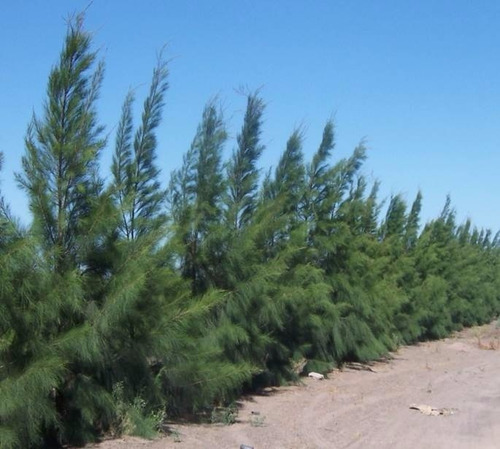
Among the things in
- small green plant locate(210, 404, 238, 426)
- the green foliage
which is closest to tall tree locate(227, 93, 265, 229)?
the green foliage

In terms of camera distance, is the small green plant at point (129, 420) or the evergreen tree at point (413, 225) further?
the evergreen tree at point (413, 225)

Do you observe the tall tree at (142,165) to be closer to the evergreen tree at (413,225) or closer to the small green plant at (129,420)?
the small green plant at (129,420)

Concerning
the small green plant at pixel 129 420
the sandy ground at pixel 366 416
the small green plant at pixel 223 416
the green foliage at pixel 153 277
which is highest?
the green foliage at pixel 153 277

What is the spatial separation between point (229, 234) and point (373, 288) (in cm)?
816

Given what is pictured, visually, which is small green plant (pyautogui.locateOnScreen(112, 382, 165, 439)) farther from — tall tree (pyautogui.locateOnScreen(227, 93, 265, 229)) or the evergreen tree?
the evergreen tree

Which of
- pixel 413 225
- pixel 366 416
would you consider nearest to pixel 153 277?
pixel 366 416

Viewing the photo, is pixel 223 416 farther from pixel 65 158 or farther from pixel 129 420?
pixel 65 158

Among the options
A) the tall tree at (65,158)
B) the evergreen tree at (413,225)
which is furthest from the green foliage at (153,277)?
the evergreen tree at (413,225)

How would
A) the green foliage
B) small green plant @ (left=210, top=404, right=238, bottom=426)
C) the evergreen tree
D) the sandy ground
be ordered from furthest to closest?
1. the evergreen tree
2. small green plant @ (left=210, top=404, right=238, bottom=426)
3. the sandy ground
4. the green foliage

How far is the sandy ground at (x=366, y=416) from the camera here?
427 inches

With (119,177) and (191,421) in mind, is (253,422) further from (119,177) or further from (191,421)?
(119,177)

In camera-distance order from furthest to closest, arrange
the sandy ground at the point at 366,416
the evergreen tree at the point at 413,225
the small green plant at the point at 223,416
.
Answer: the evergreen tree at the point at 413,225 < the small green plant at the point at 223,416 < the sandy ground at the point at 366,416

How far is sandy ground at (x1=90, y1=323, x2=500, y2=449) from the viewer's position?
1084 centimetres

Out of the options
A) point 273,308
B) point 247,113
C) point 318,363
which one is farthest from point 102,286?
point 318,363
